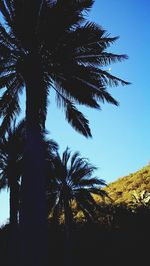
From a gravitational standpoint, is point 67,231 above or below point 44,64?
below

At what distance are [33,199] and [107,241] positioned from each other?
14.0m

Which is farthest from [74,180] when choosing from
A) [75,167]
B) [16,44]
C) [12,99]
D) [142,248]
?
[16,44]

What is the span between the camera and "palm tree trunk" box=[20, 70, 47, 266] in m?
8.53

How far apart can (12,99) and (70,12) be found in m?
3.75

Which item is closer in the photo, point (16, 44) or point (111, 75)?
point (16, 44)

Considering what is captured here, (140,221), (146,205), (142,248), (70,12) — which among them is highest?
(70,12)

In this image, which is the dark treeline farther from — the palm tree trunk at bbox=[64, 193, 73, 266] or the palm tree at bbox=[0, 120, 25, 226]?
the palm tree at bbox=[0, 120, 25, 226]

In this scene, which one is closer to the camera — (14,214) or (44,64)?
(44,64)

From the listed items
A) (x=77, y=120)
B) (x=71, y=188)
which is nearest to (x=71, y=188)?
(x=71, y=188)

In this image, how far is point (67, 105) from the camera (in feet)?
45.6

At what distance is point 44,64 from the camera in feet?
39.0

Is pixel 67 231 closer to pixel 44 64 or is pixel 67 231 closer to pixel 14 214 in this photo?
pixel 14 214

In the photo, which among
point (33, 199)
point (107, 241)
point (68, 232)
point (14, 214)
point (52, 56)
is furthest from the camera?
point (107, 241)

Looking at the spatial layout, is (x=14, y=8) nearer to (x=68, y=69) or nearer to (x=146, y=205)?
(x=68, y=69)
